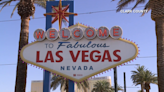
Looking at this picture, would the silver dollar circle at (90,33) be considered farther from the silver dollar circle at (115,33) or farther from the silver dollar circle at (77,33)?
the silver dollar circle at (115,33)

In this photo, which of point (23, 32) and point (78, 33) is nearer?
point (78, 33)

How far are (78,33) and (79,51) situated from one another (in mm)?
1330

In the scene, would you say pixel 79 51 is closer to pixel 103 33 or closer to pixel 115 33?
pixel 103 33

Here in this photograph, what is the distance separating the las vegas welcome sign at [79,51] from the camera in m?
15.7

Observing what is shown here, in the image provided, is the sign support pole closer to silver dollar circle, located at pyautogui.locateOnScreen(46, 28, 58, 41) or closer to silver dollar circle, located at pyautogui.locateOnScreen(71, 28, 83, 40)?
silver dollar circle, located at pyautogui.locateOnScreen(46, 28, 58, 41)

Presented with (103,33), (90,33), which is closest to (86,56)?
(90,33)

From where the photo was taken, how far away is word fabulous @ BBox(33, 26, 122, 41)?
16016 mm

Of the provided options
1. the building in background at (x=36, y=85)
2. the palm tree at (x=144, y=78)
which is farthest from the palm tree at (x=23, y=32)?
the building in background at (x=36, y=85)

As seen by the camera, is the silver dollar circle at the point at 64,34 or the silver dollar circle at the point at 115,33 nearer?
the silver dollar circle at the point at 115,33

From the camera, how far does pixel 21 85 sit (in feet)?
58.1

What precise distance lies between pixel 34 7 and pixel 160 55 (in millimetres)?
11694

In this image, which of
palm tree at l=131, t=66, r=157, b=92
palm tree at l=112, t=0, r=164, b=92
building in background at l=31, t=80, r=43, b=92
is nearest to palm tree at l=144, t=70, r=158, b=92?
palm tree at l=131, t=66, r=157, b=92

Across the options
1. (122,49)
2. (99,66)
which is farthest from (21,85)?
(122,49)

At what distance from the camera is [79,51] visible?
16266 mm
